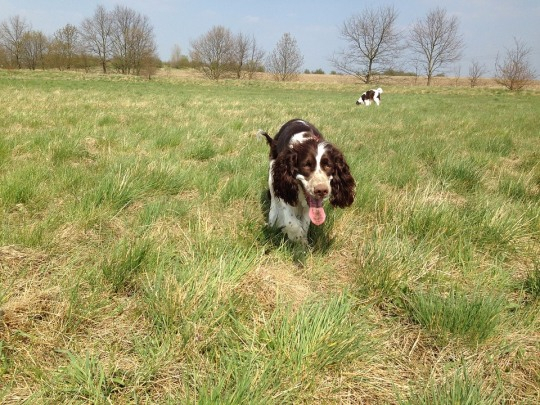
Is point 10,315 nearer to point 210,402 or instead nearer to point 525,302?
point 210,402

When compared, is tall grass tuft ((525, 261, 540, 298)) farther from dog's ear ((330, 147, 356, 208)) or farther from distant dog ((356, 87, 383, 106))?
distant dog ((356, 87, 383, 106))

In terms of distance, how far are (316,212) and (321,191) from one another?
198 millimetres

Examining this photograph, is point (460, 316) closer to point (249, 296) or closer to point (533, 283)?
point (533, 283)

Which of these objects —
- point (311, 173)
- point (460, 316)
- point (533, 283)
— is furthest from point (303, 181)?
point (533, 283)

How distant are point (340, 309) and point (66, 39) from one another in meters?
71.0

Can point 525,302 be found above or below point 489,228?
below

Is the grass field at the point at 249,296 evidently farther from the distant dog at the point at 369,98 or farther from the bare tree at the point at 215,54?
the bare tree at the point at 215,54

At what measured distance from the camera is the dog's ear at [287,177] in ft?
9.40

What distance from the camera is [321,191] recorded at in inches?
99.0

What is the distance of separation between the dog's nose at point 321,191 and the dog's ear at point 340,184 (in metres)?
A: 0.42

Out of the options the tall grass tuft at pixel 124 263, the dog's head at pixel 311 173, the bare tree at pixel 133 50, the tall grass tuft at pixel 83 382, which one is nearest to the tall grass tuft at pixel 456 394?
the tall grass tuft at pixel 83 382

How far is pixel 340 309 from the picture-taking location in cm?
182

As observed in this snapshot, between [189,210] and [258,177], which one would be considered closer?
[189,210]

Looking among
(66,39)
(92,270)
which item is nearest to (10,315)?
(92,270)
